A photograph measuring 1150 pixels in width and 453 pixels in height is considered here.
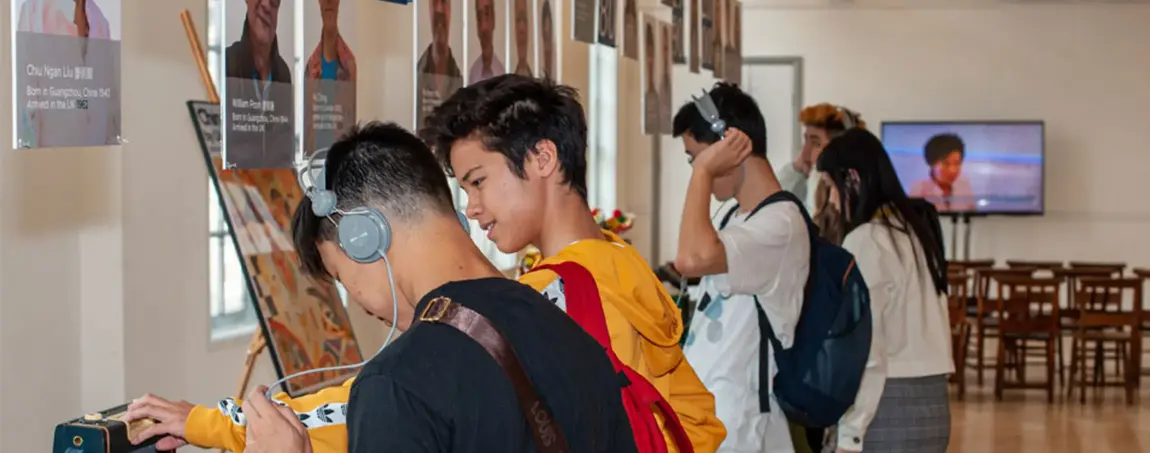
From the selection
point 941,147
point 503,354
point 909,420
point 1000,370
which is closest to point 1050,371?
point 1000,370

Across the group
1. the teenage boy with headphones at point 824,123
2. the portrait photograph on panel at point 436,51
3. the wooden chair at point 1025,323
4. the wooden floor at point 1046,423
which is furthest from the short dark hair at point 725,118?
the wooden chair at point 1025,323

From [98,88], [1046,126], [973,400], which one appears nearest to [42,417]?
[98,88]

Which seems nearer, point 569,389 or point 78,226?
point 569,389

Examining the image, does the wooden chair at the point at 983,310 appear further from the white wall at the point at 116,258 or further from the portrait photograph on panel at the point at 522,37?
the portrait photograph on panel at the point at 522,37

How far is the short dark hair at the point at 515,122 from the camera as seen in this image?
2.13 metres

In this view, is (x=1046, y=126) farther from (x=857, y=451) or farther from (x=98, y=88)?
(x=98, y=88)

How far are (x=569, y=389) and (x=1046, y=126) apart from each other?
1517 cm

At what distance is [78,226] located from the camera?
4.73 m

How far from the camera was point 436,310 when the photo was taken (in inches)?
A: 56.7

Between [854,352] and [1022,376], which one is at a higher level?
[854,352]

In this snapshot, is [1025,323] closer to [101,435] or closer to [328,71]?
[328,71]

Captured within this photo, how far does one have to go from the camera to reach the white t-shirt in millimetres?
3316

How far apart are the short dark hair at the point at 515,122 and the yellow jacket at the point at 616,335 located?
14 cm

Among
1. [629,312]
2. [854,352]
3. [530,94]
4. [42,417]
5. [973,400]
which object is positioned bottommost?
[973,400]
